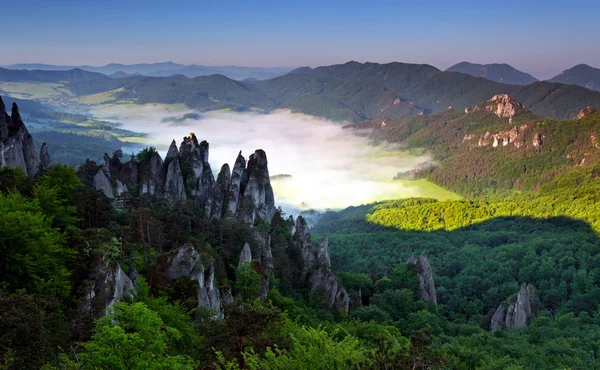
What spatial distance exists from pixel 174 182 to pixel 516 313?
150 feet

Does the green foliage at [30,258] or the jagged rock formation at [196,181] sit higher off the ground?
the green foliage at [30,258]

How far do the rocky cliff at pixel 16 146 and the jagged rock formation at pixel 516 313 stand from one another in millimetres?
55511

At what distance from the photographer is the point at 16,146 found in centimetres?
4319

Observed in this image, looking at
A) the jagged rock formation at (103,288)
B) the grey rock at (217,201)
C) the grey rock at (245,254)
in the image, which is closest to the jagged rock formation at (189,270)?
the jagged rock formation at (103,288)

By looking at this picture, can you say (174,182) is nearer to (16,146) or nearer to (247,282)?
(16,146)

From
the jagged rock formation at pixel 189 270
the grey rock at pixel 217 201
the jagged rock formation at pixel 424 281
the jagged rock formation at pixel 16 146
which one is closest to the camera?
the jagged rock formation at pixel 189 270

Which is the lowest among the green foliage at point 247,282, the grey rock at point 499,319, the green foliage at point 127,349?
the grey rock at point 499,319

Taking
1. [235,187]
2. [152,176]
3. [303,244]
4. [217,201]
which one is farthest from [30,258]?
[303,244]

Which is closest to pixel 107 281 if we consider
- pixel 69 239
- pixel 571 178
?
pixel 69 239

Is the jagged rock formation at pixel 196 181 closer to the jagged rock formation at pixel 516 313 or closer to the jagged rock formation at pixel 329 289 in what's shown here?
the jagged rock formation at pixel 329 289

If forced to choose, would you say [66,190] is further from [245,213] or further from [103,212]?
[245,213]

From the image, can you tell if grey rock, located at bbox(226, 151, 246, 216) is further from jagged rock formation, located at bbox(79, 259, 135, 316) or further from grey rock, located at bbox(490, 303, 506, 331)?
grey rock, located at bbox(490, 303, 506, 331)

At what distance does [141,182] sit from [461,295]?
53.5 metres

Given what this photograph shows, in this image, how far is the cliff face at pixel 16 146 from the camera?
136 feet
